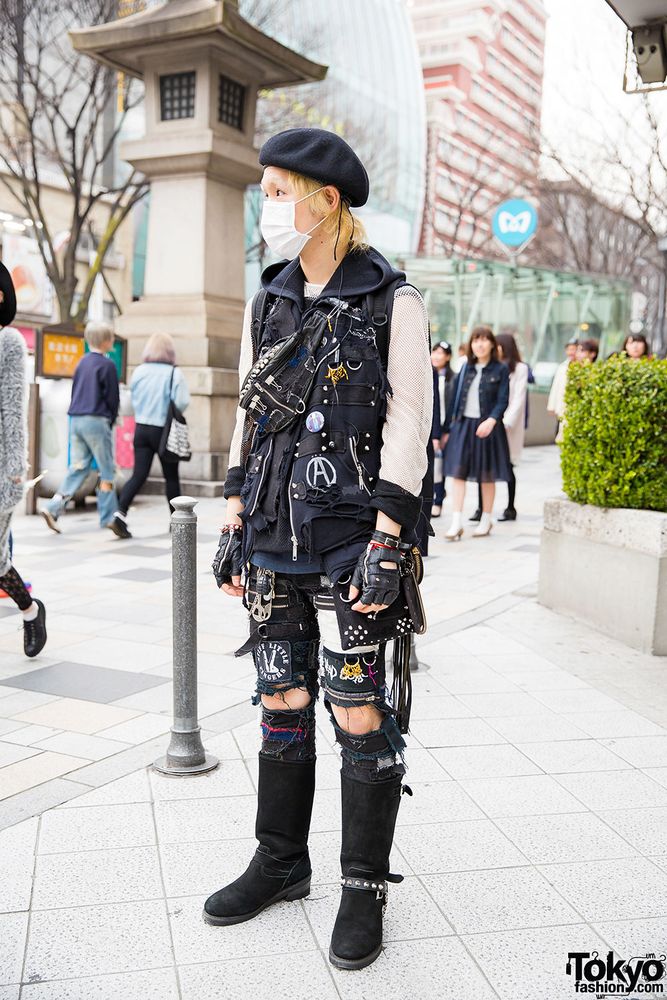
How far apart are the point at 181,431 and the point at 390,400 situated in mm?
7065

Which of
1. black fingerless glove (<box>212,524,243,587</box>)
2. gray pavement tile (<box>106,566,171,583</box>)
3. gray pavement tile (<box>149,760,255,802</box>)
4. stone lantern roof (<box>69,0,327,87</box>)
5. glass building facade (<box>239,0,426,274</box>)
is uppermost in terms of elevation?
glass building facade (<box>239,0,426,274</box>)

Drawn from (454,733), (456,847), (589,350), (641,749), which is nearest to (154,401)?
(589,350)

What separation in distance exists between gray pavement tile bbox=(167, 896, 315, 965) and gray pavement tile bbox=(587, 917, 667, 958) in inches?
29.5

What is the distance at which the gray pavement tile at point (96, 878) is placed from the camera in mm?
2633

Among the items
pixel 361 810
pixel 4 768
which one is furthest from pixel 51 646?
pixel 361 810

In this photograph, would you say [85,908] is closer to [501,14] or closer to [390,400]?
[390,400]

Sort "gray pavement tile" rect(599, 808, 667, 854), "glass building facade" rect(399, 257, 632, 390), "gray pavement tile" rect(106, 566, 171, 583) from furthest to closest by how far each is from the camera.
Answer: "glass building facade" rect(399, 257, 632, 390), "gray pavement tile" rect(106, 566, 171, 583), "gray pavement tile" rect(599, 808, 667, 854)

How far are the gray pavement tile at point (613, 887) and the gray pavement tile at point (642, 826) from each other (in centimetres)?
11

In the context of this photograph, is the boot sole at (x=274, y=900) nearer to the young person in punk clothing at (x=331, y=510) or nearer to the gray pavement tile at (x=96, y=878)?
the young person in punk clothing at (x=331, y=510)

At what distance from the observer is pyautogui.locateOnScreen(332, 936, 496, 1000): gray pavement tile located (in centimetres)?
223

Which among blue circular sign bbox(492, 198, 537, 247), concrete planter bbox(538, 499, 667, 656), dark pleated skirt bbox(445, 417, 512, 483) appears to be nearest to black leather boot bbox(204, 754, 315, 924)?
concrete planter bbox(538, 499, 667, 656)

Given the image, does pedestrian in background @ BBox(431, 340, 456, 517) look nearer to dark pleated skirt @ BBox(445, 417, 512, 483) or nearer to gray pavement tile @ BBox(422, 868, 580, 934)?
dark pleated skirt @ BBox(445, 417, 512, 483)

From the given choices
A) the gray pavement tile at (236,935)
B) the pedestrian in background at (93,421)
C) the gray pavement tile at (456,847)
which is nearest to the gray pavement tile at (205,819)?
the gray pavement tile at (236,935)

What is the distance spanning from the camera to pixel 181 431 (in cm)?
929
